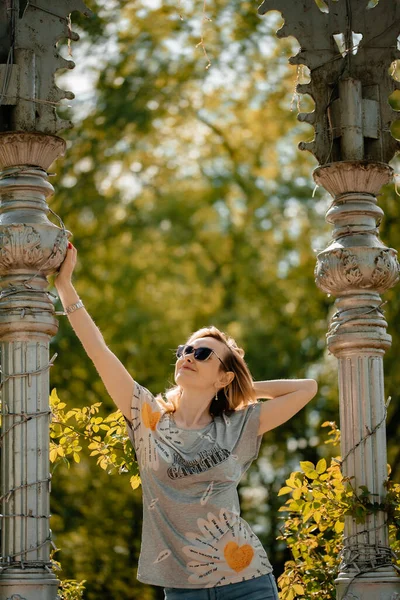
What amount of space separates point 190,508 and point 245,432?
13.6 inches

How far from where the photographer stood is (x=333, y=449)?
1368cm

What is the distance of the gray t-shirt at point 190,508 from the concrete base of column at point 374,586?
1.67 feet

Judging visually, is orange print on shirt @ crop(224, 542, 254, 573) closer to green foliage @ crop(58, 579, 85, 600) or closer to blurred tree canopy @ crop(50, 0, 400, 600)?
green foliage @ crop(58, 579, 85, 600)

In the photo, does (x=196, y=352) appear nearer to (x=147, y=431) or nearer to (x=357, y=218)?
(x=147, y=431)

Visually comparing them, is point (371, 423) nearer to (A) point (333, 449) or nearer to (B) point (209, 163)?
(A) point (333, 449)

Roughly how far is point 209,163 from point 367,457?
1267 cm

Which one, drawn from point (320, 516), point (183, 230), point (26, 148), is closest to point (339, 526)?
point (320, 516)

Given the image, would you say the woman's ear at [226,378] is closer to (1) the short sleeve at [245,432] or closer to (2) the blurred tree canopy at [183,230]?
(1) the short sleeve at [245,432]

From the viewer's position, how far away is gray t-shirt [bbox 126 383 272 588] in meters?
3.79

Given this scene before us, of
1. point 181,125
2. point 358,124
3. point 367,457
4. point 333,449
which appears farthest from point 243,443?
point 181,125

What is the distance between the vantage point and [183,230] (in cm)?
1625

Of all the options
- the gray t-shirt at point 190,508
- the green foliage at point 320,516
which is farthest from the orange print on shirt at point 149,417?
the green foliage at point 320,516

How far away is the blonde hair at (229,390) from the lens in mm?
4098

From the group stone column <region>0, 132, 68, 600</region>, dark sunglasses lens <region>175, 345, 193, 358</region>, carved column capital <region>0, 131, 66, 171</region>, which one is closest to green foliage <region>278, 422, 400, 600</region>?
dark sunglasses lens <region>175, 345, 193, 358</region>
